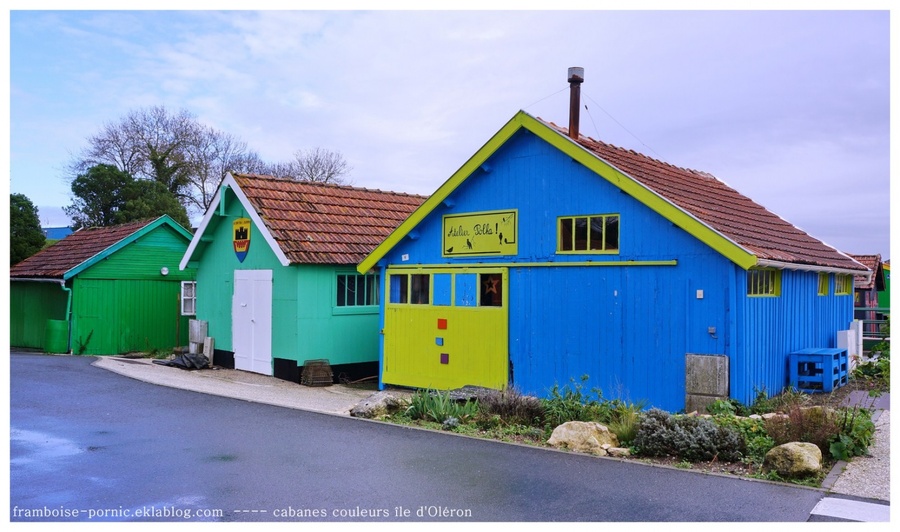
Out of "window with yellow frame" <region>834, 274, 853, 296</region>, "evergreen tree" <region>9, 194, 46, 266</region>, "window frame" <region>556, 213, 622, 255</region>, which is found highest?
"evergreen tree" <region>9, 194, 46, 266</region>

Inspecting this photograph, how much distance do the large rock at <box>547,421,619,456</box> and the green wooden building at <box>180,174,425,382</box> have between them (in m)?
9.01

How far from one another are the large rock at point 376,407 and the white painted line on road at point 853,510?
6.80 metres

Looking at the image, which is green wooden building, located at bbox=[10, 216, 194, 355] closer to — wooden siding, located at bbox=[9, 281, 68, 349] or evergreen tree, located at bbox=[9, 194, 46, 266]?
wooden siding, located at bbox=[9, 281, 68, 349]

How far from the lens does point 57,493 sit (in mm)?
8195

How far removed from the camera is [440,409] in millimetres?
12180

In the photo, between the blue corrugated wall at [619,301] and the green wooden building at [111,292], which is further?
the green wooden building at [111,292]

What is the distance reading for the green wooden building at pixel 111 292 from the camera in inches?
989

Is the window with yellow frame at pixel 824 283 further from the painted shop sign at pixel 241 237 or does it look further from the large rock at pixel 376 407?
the painted shop sign at pixel 241 237

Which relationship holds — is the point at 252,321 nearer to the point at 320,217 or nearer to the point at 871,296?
the point at 320,217

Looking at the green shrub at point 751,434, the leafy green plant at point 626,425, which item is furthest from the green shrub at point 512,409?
the green shrub at point 751,434

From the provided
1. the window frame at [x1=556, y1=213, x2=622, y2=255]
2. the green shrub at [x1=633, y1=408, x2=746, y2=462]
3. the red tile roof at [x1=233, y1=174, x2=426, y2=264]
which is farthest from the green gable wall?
the green shrub at [x1=633, y1=408, x2=746, y2=462]

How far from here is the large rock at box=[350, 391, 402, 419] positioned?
500 inches

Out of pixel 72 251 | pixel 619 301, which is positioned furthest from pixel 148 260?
pixel 619 301

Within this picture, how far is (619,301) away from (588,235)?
1.24m
